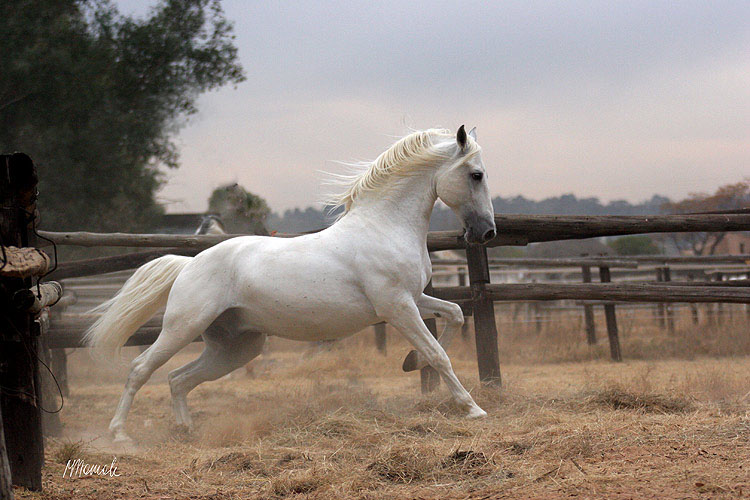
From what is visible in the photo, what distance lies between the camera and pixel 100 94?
13.2 metres

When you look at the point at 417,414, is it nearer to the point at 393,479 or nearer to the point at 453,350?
the point at 393,479

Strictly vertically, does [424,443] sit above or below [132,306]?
below

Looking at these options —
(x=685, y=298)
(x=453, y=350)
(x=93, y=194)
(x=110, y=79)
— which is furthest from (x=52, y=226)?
(x=685, y=298)

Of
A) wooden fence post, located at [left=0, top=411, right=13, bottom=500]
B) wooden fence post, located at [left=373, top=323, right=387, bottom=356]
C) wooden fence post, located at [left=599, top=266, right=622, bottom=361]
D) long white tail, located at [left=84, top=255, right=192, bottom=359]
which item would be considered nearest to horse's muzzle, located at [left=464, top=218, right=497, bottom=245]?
long white tail, located at [left=84, top=255, right=192, bottom=359]

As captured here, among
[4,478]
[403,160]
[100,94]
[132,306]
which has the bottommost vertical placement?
[4,478]

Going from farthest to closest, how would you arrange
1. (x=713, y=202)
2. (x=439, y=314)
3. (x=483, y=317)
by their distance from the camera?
(x=713, y=202)
(x=483, y=317)
(x=439, y=314)

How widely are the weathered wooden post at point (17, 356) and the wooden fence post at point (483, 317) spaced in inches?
144

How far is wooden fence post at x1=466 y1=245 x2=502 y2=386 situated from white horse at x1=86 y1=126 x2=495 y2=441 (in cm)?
91

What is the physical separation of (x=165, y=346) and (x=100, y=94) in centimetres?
1013

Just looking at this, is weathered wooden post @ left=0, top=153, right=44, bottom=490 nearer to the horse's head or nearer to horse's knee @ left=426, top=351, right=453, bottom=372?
horse's knee @ left=426, top=351, right=453, bottom=372

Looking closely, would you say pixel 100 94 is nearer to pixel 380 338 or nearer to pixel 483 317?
pixel 380 338

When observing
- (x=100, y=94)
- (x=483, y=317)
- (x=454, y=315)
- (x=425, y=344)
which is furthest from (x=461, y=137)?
(x=100, y=94)

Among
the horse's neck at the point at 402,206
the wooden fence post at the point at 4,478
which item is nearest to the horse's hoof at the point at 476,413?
the horse's neck at the point at 402,206

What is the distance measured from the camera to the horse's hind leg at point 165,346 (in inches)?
186
